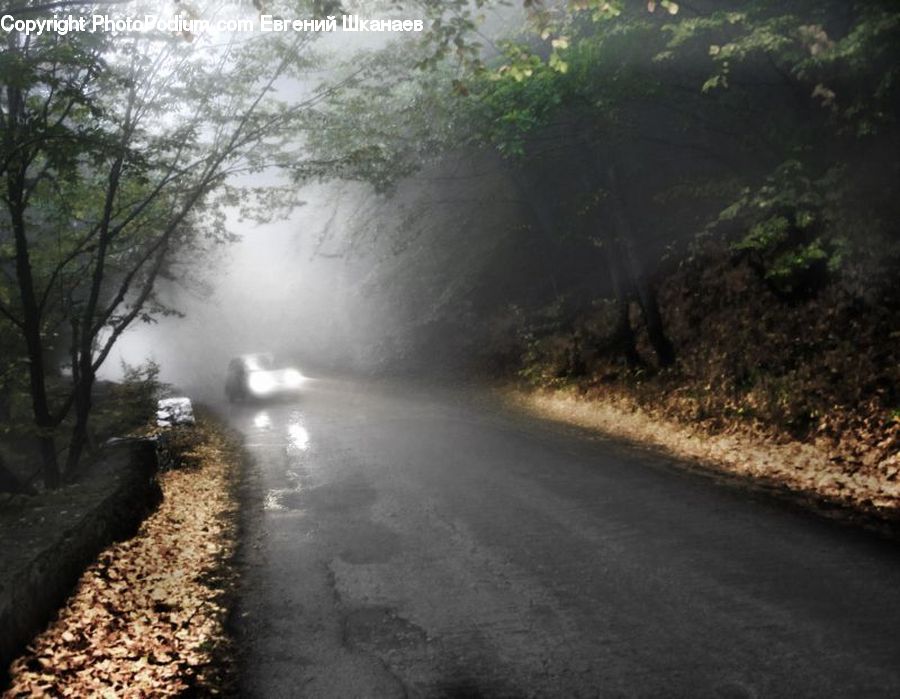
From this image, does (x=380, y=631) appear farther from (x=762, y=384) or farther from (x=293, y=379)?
(x=293, y=379)

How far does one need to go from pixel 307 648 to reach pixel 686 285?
15.2m

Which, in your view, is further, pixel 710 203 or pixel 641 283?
pixel 710 203

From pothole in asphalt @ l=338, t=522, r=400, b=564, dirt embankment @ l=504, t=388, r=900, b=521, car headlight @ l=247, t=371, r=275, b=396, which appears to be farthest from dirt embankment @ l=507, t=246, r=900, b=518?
car headlight @ l=247, t=371, r=275, b=396

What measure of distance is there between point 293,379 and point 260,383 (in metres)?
4.04

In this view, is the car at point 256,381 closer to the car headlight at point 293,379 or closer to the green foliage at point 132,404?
the car headlight at point 293,379

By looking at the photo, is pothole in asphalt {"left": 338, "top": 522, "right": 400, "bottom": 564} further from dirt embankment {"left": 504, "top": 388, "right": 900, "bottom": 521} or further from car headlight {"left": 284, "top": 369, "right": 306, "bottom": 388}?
car headlight {"left": 284, "top": 369, "right": 306, "bottom": 388}

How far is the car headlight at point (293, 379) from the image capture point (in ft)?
98.5

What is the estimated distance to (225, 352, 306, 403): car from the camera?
87.8 feet

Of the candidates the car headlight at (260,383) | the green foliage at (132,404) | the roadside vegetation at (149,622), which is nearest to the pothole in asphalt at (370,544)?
the roadside vegetation at (149,622)

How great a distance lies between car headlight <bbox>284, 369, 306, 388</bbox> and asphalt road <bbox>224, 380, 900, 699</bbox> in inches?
739

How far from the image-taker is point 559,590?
622 centimetres

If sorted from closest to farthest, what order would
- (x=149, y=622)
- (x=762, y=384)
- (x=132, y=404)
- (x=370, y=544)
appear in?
(x=149, y=622) → (x=370, y=544) → (x=762, y=384) → (x=132, y=404)

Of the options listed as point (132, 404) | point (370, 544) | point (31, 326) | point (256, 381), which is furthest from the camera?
point (256, 381)

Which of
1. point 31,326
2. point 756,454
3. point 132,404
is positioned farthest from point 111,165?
point 756,454
